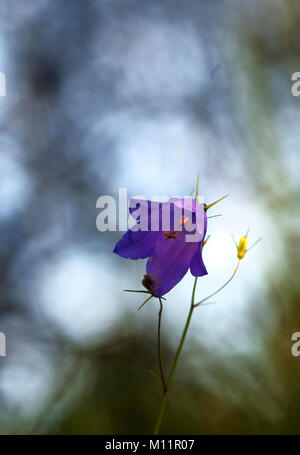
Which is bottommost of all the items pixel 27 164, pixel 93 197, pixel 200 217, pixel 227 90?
pixel 200 217

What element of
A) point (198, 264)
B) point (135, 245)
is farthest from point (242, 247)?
point (135, 245)

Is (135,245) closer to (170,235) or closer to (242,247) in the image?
(170,235)

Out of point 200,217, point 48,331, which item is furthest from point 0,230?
point 200,217

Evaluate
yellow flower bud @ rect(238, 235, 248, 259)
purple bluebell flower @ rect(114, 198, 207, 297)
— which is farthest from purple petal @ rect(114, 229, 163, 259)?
yellow flower bud @ rect(238, 235, 248, 259)

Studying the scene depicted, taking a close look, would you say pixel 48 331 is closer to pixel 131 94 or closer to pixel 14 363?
pixel 14 363

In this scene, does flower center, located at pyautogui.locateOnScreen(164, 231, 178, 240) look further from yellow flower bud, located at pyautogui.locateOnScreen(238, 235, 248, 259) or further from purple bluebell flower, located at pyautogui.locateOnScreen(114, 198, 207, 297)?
yellow flower bud, located at pyautogui.locateOnScreen(238, 235, 248, 259)

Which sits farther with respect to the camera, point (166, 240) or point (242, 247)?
point (166, 240)

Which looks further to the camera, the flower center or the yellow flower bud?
the flower center
